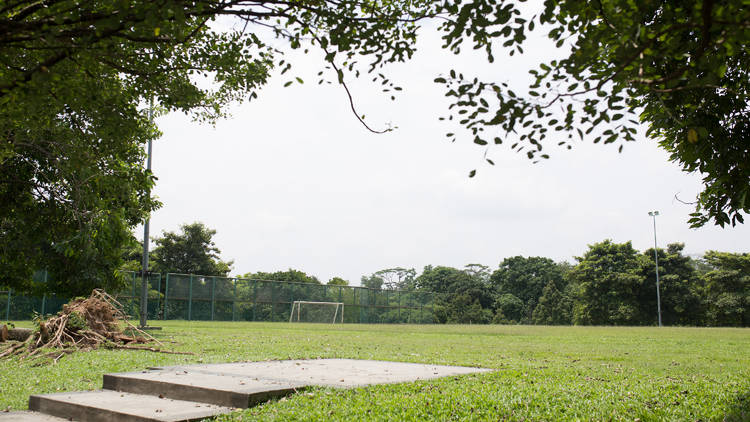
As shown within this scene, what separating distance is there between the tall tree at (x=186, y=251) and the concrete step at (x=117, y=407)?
41576 mm

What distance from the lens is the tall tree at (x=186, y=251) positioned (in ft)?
150

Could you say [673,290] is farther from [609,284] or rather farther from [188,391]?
[188,391]

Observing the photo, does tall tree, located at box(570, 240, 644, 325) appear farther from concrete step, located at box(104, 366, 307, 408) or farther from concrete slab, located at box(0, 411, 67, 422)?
concrete slab, located at box(0, 411, 67, 422)

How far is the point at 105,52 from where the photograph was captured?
358 cm

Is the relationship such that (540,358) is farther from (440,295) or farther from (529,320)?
(529,320)

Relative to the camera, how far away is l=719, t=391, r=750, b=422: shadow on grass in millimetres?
4945

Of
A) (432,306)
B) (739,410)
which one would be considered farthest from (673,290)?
(739,410)

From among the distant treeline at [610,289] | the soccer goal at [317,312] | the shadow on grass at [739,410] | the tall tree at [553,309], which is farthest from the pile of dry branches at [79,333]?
the tall tree at [553,309]

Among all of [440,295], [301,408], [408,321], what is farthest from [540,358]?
[440,295]

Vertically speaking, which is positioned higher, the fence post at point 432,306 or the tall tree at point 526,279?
the tall tree at point 526,279

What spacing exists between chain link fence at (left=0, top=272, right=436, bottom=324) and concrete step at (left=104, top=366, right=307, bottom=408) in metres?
21.1

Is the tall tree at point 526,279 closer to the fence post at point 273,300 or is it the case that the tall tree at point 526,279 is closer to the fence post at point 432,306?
the fence post at point 432,306

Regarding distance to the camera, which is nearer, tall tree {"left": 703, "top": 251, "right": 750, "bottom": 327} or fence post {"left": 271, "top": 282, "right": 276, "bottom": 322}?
fence post {"left": 271, "top": 282, "right": 276, "bottom": 322}

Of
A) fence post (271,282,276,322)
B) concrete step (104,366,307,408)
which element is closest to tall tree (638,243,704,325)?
fence post (271,282,276,322)
